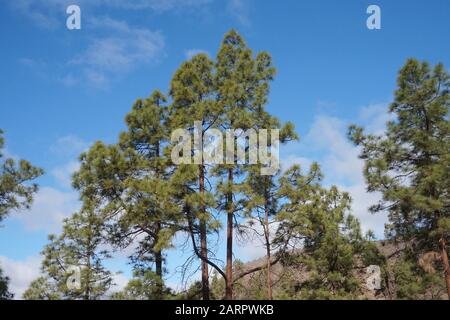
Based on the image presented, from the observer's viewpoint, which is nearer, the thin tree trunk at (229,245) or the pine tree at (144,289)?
the pine tree at (144,289)

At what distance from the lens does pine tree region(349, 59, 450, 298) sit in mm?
19234

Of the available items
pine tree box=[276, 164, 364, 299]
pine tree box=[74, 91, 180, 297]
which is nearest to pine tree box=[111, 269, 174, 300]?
pine tree box=[74, 91, 180, 297]

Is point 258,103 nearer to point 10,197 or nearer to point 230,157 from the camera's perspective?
point 230,157

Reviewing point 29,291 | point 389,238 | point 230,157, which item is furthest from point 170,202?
point 29,291

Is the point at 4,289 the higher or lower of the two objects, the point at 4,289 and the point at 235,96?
the lower

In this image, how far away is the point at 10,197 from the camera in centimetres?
2009

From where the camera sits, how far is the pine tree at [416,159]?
757 inches

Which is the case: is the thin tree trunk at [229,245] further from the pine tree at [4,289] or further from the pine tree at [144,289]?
the pine tree at [4,289]

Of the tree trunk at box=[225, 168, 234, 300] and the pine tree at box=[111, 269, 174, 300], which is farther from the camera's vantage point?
the tree trunk at box=[225, 168, 234, 300]

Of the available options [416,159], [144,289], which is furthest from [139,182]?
[416,159]

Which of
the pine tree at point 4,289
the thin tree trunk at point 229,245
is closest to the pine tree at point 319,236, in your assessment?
the thin tree trunk at point 229,245

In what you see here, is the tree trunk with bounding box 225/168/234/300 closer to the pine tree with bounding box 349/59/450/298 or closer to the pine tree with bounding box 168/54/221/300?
the pine tree with bounding box 168/54/221/300

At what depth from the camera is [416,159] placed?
Answer: 20.4 metres

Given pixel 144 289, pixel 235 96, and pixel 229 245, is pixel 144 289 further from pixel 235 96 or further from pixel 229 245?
pixel 235 96
